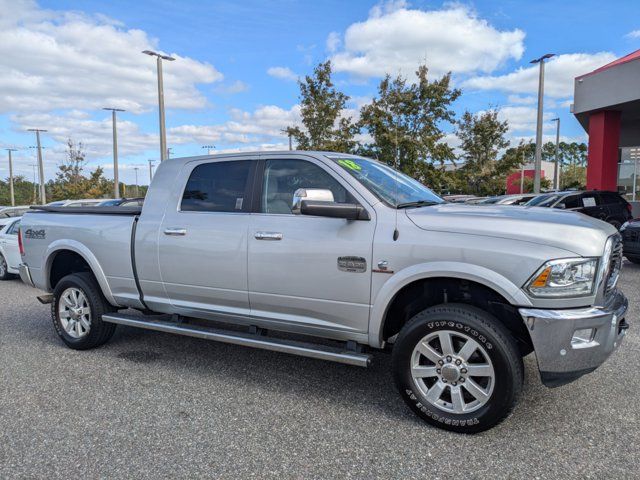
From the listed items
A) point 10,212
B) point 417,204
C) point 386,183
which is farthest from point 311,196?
point 10,212

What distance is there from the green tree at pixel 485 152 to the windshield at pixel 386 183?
Answer: 79.1 feet

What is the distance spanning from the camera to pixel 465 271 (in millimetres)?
3217

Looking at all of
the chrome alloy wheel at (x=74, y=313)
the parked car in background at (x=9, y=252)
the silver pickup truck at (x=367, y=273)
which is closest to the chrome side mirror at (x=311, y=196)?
the silver pickup truck at (x=367, y=273)

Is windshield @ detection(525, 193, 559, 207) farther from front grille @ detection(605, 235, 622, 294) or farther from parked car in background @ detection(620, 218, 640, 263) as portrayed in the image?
front grille @ detection(605, 235, 622, 294)

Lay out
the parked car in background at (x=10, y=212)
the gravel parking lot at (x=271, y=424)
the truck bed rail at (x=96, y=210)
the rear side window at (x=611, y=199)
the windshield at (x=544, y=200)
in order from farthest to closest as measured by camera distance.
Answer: the parked car in background at (x=10, y=212), the rear side window at (x=611, y=199), the windshield at (x=544, y=200), the truck bed rail at (x=96, y=210), the gravel parking lot at (x=271, y=424)

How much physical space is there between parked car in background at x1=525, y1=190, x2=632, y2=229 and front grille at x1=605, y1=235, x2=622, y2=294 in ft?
35.3

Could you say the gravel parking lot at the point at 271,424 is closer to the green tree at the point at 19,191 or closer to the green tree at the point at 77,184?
the green tree at the point at 77,184

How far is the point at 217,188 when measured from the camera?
450cm

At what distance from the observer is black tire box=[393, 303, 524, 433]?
3.15 m

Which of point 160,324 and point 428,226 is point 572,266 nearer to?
point 428,226

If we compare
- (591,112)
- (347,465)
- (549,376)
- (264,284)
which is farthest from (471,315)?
(591,112)

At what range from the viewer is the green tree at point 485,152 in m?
27.2

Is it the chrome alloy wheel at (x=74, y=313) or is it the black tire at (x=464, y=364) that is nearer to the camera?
the black tire at (x=464, y=364)

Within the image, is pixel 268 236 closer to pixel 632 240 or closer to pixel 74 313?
pixel 74 313
